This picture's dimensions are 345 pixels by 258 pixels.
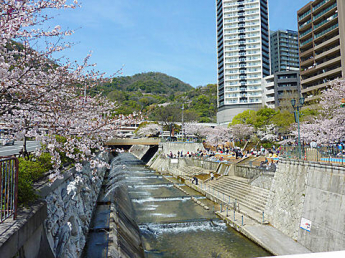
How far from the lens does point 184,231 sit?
14.7 metres

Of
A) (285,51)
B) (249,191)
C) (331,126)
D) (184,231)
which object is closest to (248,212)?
(249,191)

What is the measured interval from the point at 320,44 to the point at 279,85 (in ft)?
64.5

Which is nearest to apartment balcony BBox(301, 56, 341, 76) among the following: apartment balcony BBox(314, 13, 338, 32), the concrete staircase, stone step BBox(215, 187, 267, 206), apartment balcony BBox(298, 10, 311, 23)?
apartment balcony BBox(314, 13, 338, 32)

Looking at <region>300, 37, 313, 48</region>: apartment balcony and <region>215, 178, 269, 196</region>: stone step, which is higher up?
<region>300, 37, 313, 48</region>: apartment balcony

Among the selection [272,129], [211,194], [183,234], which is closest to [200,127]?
[272,129]

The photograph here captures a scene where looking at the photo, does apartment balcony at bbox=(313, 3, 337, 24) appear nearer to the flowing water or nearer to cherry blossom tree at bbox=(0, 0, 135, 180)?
the flowing water

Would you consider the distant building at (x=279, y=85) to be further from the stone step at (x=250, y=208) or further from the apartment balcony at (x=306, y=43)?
the stone step at (x=250, y=208)

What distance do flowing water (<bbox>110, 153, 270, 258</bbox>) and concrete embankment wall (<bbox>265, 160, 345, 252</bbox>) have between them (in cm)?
258

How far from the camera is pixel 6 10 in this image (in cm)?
490

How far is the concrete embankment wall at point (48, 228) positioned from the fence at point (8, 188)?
0.20 m

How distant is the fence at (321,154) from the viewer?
11703mm

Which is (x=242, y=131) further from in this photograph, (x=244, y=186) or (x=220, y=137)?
(x=244, y=186)

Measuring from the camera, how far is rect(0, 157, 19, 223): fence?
13.5ft

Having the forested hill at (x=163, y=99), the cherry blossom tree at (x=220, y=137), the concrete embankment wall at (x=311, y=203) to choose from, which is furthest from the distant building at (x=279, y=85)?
the concrete embankment wall at (x=311, y=203)
